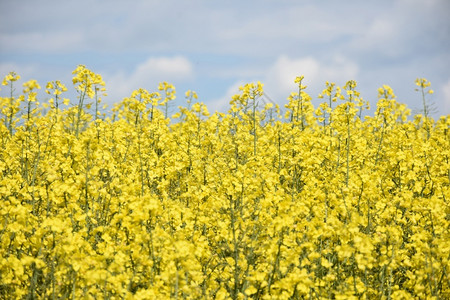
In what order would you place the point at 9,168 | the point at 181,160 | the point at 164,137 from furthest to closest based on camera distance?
the point at 164,137 → the point at 181,160 → the point at 9,168

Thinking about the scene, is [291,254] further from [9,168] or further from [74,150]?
[9,168]

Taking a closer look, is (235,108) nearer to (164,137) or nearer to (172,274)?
(164,137)

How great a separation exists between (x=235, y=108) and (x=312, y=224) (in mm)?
5226

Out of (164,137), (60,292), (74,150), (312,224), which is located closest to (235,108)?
(164,137)

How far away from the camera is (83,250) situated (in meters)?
4.08

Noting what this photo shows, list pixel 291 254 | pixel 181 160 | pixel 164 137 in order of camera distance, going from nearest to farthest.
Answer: pixel 291 254 → pixel 181 160 → pixel 164 137

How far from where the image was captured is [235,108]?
909 centimetres

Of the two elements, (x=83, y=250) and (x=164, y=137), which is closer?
(x=83, y=250)

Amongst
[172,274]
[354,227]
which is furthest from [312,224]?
[172,274]

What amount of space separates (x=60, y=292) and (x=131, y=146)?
480cm

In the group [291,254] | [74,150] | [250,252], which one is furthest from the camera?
[74,150]

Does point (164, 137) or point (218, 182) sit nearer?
point (218, 182)

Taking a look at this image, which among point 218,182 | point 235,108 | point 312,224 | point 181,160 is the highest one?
point 235,108

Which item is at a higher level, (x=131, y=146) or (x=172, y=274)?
(x=131, y=146)
